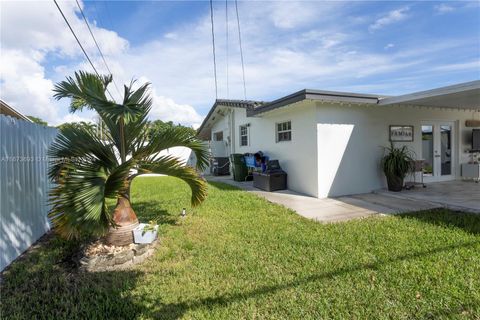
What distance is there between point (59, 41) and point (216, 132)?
11.6 m

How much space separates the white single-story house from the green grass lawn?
10.2 feet

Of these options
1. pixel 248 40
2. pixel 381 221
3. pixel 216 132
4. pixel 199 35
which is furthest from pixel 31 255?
pixel 216 132

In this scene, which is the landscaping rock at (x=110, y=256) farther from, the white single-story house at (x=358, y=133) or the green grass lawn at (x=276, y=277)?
the white single-story house at (x=358, y=133)

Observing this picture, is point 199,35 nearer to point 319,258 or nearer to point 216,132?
point 216,132

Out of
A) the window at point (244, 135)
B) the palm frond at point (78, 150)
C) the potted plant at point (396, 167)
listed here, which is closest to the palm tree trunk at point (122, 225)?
the palm frond at point (78, 150)

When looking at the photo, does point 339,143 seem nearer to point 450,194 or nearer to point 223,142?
point 450,194

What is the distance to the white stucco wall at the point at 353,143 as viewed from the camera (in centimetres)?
784

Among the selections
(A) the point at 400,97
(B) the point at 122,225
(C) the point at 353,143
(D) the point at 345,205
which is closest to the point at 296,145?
(C) the point at 353,143

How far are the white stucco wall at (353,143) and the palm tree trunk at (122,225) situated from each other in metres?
5.43

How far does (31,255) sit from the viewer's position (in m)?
4.03

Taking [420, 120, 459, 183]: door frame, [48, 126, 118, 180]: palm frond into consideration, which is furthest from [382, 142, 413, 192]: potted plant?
[48, 126, 118, 180]: palm frond

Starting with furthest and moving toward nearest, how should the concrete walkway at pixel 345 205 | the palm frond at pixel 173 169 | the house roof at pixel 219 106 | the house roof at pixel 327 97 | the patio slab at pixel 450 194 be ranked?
the house roof at pixel 219 106 → the house roof at pixel 327 97 → the patio slab at pixel 450 194 → the concrete walkway at pixel 345 205 → the palm frond at pixel 173 169

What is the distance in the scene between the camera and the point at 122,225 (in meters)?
3.89

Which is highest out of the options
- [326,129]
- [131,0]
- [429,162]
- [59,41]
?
[131,0]
